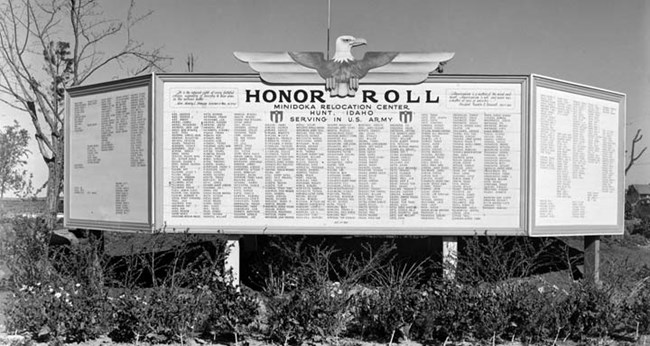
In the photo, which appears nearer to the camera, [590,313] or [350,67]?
[590,313]

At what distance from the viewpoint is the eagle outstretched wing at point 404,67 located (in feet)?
22.4

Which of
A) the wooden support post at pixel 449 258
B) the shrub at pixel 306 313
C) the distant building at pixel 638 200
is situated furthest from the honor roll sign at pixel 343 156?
the distant building at pixel 638 200

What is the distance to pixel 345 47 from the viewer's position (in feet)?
22.5

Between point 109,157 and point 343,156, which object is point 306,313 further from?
point 109,157

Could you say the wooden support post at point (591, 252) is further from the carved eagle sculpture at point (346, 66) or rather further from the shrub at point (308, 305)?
the shrub at point (308, 305)

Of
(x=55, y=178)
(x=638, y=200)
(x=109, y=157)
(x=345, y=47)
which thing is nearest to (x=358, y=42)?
(x=345, y=47)

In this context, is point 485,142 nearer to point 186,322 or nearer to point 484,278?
point 484,278

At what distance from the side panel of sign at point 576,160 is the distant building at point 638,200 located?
11041 millimetres

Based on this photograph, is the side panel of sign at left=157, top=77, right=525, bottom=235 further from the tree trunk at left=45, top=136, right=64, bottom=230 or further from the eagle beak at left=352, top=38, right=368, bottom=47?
the tree trunk at left=45, top=136, right=64, bottom=230

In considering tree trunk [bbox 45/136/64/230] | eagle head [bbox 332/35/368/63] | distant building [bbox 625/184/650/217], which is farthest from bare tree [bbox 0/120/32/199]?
distant building [bbox 625/184/650/217]

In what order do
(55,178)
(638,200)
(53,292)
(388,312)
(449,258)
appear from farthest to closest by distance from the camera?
(638,200) → (55,178) → (449,258) → (53,292) → (388,312)

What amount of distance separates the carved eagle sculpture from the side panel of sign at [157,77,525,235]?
0.12m

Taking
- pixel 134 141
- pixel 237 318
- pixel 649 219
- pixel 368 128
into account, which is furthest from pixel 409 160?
pixel 649 219

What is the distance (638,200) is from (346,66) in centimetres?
1559
